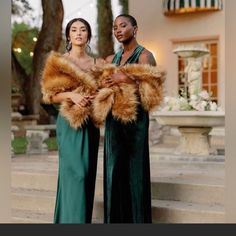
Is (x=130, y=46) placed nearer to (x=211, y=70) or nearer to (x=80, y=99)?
(x=80, y=99)

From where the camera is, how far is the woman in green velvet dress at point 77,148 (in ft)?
7.92

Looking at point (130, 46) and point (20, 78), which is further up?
point (20, 78)

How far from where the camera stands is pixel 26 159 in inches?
201

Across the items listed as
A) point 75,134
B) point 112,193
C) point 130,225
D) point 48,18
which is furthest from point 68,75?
point 48,18

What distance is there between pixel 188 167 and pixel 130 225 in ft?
6.54

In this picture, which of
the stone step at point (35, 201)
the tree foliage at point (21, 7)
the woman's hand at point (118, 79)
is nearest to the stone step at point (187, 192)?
the stone step at point (35, 201)

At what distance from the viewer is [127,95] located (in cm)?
237

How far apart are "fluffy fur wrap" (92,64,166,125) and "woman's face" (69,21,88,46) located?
0.16 metres

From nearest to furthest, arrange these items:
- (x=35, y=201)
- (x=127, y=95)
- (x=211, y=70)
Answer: (x=127, y=95) → (x=35, y=201) → (x=211, y=70)

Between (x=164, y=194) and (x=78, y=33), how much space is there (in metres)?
1.46

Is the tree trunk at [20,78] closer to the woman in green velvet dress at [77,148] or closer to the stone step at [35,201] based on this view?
the stone step at [35,201]

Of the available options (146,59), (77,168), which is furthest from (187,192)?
(146,59)

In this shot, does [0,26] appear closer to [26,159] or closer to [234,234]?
[234,234]

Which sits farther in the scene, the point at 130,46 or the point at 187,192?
the point at 187,192
